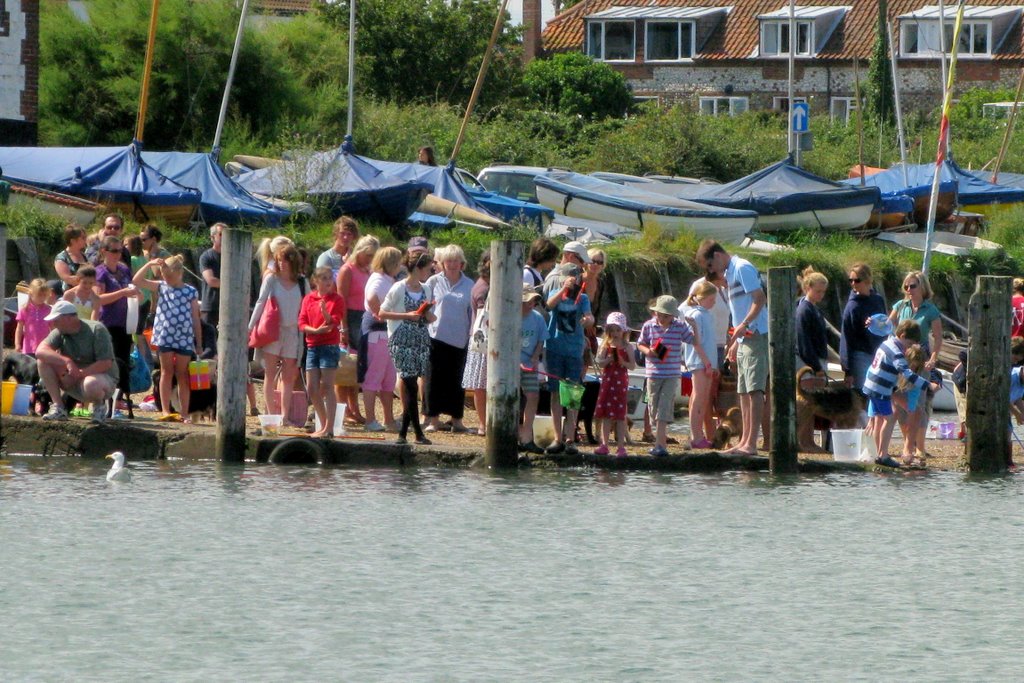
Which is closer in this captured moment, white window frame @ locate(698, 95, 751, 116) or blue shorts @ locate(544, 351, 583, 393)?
Result: blue shorts @ locate(544, 351, 583, 393)

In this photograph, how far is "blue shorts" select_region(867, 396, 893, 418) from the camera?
551 inches

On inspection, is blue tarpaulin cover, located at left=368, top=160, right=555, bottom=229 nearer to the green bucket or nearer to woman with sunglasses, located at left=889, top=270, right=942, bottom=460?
woman with sunglasses, located at left=889, top=270, right=942, bottom=460

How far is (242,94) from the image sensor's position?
108 feet

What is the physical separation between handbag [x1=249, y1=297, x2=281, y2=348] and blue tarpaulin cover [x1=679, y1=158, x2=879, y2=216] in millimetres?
16227

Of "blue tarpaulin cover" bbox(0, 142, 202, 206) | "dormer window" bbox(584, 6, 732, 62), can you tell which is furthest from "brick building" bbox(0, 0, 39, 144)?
"dormer window" bbox(584, 6, 732, 62)

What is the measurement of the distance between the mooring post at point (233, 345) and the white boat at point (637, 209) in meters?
13.9

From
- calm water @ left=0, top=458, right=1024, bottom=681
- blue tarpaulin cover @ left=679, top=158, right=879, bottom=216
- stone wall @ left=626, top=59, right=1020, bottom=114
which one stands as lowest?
calm water @ left=0, top=458, right=1024, bottom=681

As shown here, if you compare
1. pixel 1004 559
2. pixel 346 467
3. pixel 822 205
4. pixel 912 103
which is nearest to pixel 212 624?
pixel 346 467

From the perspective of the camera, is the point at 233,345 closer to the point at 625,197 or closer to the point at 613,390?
the point at 613,390

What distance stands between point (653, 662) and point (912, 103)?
159ft

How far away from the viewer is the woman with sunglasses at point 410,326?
1373 cm

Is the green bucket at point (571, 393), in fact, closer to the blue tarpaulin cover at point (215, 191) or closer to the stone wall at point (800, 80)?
the blue tarpaulin cover at point (215, 191)

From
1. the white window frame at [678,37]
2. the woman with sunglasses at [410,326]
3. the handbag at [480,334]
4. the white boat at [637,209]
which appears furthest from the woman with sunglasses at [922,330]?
the white window frame at [678,37]

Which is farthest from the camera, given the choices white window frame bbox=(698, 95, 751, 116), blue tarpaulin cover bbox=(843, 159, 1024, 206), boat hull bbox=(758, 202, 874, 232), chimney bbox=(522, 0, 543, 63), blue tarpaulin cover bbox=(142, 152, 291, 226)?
chimney bbox=(522, 0, 543, 63)
